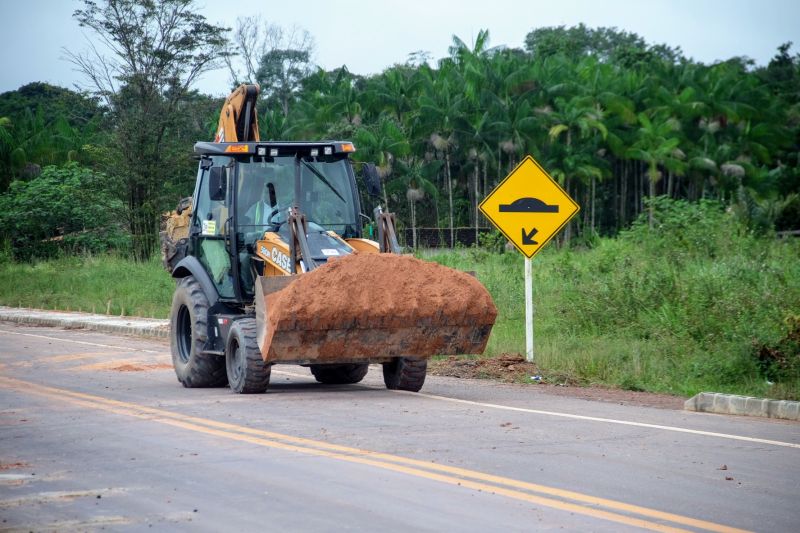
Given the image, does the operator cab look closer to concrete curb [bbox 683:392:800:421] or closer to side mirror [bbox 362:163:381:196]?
side mirror [bbox 362:163:381:196]

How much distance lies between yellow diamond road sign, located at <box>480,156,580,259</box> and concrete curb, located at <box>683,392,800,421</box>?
14.8 ft

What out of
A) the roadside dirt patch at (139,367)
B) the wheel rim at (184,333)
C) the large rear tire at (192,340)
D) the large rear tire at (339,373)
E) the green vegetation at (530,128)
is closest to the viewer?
the large rear tire at (192,340)

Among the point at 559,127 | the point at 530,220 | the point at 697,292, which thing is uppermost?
the point at 559,127

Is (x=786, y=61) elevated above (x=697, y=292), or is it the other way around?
(x=786, y=61)

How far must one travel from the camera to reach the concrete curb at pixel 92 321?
84.4 ft

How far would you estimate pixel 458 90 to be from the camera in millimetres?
74062

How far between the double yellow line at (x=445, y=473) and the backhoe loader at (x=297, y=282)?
1.58m

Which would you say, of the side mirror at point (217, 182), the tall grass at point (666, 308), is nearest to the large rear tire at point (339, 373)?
the tall grass at point (666, 308)

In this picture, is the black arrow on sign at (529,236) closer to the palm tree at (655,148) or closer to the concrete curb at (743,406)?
the concrete curb at (743,406)

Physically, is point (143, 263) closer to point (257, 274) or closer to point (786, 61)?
point (257, 274)

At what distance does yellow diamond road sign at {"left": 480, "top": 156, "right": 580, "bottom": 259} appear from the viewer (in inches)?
650

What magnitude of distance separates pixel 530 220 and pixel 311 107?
58.6 m

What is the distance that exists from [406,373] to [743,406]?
13.0ft

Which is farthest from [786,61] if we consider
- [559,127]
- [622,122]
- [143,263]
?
[143,263]
